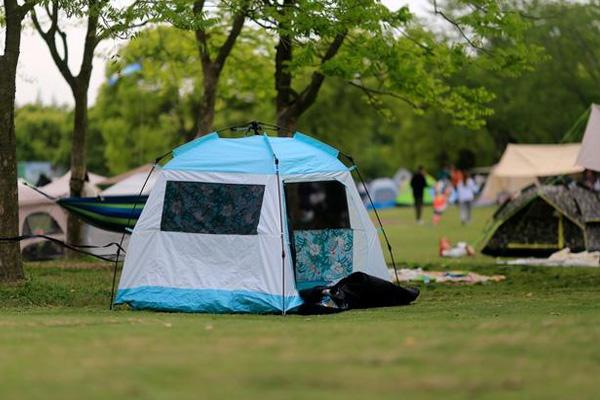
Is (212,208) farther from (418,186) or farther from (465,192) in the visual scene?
(418,186)

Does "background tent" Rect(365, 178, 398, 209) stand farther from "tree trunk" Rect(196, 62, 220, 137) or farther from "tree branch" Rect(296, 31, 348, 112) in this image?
"tree trunk" Rect(196, 62, 220, 137)

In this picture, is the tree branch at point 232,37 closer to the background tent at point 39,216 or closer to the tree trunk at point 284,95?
the tree trunk at point 284,95

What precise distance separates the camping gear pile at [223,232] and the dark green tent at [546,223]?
9625mm

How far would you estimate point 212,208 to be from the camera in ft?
48.2

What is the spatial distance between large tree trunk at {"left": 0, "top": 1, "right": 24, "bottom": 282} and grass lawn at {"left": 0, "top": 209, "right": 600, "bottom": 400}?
123 centimetres

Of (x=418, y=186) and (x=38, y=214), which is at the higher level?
(x=418, y=186)

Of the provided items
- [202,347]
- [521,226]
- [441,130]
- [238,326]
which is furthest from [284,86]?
[441,130]

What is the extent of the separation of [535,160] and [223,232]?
810 inches

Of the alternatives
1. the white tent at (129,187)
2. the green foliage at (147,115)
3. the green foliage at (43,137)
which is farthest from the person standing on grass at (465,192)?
the green foliage at (43,137)

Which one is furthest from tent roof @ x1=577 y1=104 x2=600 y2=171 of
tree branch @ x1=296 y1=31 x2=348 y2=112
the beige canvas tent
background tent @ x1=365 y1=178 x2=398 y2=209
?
background tent @ x1=365 y1=178 x2=398 y2=209

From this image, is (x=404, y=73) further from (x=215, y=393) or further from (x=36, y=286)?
(x=215, y=393)

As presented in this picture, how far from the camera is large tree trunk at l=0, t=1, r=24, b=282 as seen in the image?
15.5m

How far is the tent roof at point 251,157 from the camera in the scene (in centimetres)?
1473

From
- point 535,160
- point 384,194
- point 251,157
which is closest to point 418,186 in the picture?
point 535,160
